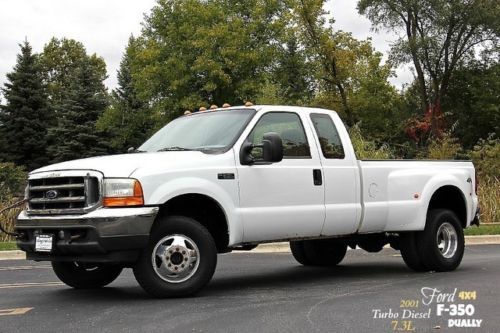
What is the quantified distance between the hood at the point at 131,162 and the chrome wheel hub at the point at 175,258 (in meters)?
0.74

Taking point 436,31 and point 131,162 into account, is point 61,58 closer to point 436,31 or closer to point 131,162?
point 436,31

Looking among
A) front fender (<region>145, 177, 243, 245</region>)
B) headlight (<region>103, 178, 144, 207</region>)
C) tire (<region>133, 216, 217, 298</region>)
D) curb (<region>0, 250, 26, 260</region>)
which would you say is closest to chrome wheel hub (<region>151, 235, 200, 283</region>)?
tire (<region>133, 216, 217, 298</region>)

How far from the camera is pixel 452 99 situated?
163 ft

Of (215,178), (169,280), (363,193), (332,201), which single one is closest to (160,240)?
(169,280)

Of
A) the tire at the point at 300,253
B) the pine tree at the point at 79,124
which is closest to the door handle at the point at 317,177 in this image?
the tire at the point at 300,253

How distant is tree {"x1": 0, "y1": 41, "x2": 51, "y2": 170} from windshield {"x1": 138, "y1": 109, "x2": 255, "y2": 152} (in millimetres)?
42775

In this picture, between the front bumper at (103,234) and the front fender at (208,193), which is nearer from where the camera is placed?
the front bumper at (103,234)

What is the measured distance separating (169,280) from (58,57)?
71.4 metres

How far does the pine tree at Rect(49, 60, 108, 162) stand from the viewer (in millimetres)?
47656

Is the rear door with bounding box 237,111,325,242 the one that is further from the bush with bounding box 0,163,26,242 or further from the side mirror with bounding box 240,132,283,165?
the bush with bounding box 0,163,26,242

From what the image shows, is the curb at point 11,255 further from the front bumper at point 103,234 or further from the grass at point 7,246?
the front bumper at point 103,234

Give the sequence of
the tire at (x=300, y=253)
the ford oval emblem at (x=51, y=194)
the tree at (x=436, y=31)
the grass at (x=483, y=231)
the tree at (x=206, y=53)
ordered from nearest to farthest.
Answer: the ford oval emblem at (x=51, y=194)
the tire at (x=300, y=253)
the grass at (x=483, y=231)
the tree at (x=436, y=31)
the tree at (x=206, y=53)

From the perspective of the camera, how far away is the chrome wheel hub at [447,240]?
924 cm

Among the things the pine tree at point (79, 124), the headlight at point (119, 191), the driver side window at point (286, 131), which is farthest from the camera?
the pine tree at point (79, 124)
